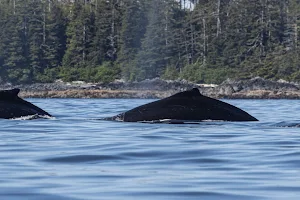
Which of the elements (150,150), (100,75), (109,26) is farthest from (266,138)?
(109,26)

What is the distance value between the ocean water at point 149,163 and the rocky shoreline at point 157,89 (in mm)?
61697

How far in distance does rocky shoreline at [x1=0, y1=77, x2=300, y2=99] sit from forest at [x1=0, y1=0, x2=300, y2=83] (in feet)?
12.8

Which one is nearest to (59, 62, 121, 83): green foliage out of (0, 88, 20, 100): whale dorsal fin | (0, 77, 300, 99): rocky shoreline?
(0, 77, 300, 99): rocky shoreline

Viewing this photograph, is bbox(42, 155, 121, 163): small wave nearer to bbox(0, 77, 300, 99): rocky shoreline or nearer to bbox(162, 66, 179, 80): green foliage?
bbox(0, 77, 300, 99): rocky shoreline

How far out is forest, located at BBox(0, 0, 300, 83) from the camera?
99.4m

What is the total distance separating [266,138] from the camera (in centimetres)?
1391

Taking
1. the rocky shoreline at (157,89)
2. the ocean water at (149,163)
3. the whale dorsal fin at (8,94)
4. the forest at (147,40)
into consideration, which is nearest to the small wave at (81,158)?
the ocean water at (149,163)

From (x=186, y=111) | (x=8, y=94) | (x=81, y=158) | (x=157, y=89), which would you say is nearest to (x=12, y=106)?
(x=8, y=94)

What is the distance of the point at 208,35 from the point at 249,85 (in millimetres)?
19509

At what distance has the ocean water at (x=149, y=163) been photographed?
8.10 metres

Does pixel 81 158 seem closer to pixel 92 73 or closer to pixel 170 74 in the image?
pixel 170 74

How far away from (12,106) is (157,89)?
2831 inches

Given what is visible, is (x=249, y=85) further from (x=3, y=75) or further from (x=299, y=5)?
(x=3, y=75)

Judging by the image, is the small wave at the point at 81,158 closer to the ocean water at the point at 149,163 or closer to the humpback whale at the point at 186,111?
the ocean water at the point at 149,163
